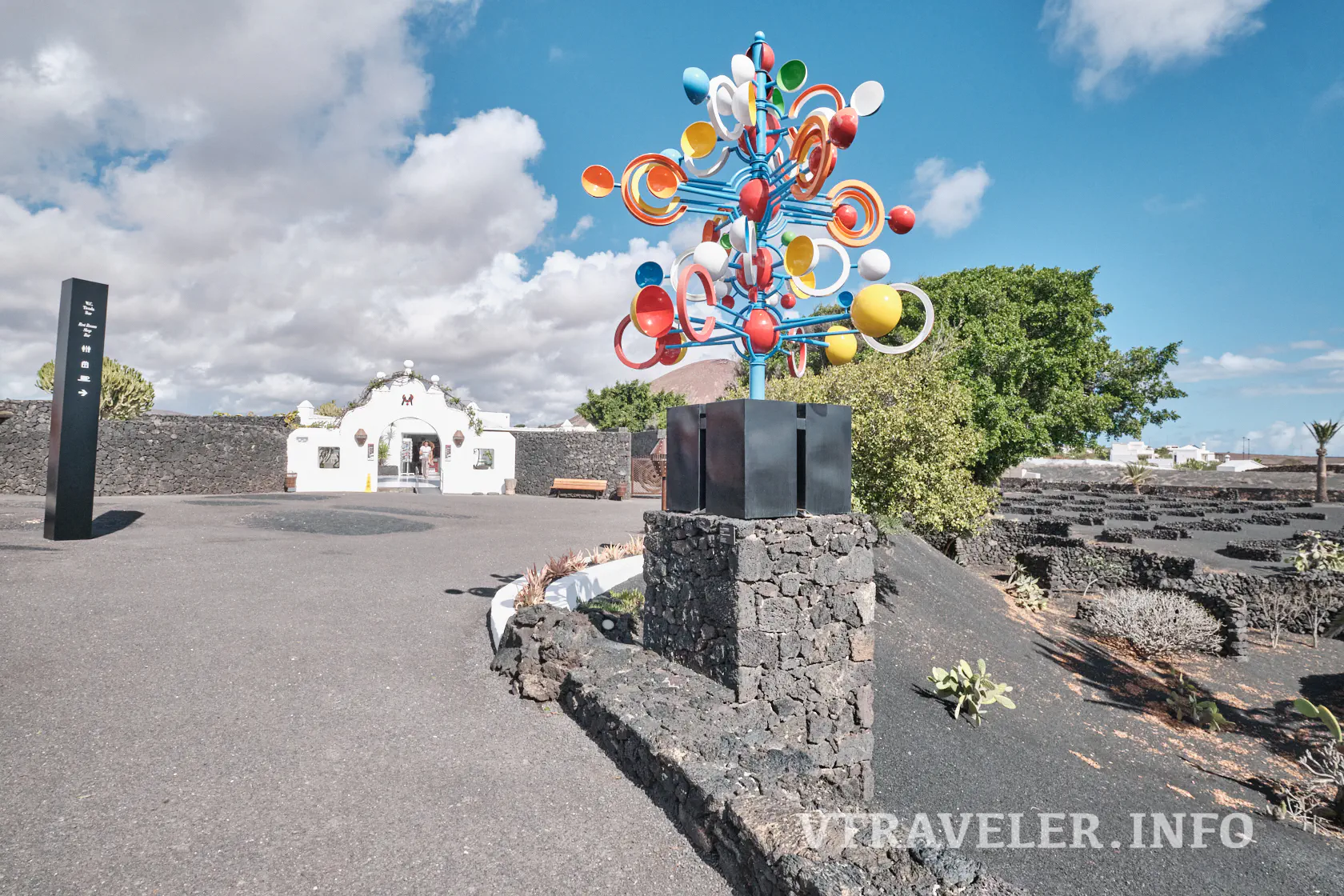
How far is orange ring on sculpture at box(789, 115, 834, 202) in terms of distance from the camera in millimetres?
5406

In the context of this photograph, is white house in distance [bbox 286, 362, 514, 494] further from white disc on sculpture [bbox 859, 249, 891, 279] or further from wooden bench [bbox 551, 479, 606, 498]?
white disc on sculpture [bbox 859, 249, 891, 279]

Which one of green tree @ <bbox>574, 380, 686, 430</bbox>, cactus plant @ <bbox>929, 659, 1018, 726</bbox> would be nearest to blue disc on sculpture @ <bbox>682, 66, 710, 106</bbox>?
cactus plant @ <bbox>929, 659, 1018, 726</bbox>

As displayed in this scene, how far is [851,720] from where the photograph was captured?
5.88 meters

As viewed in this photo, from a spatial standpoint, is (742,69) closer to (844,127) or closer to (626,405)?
(844,127)

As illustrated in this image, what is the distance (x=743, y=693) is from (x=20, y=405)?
950 inches

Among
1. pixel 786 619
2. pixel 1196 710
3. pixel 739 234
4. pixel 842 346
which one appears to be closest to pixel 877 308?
pixel 842 346

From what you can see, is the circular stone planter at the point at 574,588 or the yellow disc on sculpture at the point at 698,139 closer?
the yellow disc on sculpture at the point at 698,139

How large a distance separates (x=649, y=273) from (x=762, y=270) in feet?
3.30

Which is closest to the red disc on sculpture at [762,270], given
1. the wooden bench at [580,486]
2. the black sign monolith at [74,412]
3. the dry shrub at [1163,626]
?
the dry shrub at [1163,626]

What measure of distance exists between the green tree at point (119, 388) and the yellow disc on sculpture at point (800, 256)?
124 feet

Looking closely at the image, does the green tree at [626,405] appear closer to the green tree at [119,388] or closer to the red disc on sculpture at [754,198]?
the green tree at [119,388]

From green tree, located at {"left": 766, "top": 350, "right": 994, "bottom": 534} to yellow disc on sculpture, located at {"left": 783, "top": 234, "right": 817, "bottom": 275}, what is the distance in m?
5.69

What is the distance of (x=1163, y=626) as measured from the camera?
40.2ft

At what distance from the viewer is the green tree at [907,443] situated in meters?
11.2
